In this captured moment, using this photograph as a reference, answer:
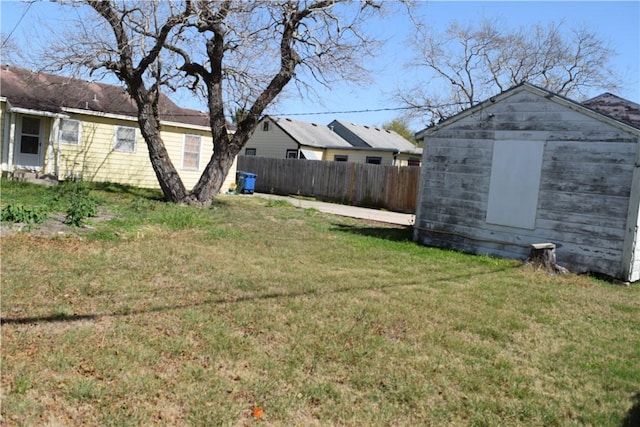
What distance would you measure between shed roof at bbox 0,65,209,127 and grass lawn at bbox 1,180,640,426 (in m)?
10.4

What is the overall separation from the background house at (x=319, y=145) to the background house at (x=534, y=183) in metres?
19.6

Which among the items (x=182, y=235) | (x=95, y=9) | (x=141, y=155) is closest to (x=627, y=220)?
(x=182, y=235)

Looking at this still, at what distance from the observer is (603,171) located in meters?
9.43

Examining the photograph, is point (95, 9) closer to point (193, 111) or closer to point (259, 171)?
point (193, 111)

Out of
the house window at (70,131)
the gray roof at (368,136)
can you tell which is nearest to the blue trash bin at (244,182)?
the house window at (70,131)

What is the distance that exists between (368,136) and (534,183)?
2890 centimetres

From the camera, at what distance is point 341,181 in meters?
25.3

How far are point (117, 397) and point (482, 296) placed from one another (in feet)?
16.6

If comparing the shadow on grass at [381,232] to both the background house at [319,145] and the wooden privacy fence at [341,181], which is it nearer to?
the wooden privacy fence at [341,181]

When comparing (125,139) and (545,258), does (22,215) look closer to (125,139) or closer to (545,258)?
(545,258)

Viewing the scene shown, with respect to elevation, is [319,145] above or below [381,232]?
above

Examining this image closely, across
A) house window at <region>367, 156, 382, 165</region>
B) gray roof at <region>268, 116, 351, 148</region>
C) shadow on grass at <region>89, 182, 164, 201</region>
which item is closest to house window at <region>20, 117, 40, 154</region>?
shadow on grass at <region>89, 182, 164, 201</region>

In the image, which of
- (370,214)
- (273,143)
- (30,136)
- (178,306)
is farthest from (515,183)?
(273,143)

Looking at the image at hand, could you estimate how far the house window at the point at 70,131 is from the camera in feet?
59.1
